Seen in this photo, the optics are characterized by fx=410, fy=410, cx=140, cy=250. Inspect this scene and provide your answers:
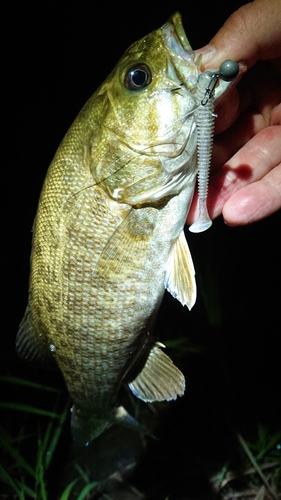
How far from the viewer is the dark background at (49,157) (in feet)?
8.62

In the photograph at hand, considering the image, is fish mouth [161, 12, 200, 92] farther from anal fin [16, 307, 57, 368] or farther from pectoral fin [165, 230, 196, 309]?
anal fin [16, 307, 57, 368]

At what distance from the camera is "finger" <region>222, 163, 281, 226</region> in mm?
1499

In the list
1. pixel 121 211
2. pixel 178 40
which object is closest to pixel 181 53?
pixel 178 40

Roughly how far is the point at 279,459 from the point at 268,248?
1.31 meters

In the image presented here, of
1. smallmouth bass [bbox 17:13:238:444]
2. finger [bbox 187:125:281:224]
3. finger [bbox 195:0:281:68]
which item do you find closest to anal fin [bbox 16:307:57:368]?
smallmouth bass [bbox 17:13:238:444]

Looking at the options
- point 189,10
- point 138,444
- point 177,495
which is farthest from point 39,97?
point 177,495

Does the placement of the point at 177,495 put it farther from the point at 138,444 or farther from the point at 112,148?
the point at 112,148

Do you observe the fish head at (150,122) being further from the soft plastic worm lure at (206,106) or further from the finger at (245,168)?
the finger at (245,168)

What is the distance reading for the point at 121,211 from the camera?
1.34 m

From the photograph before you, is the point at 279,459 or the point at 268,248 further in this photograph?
the point at 268,248

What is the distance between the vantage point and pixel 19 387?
2582 mm

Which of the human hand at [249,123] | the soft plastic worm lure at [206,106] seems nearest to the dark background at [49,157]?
the human hand at [249,123]

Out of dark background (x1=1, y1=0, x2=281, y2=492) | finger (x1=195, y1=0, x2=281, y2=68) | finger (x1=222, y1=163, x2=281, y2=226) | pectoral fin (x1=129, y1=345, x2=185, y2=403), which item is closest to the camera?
finger (x1=195, y1=0, x2=281, y2=68)

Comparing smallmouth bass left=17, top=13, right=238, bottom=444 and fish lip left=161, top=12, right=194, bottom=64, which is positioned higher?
fish lip left=161, top=12, right=194, bottom=64
